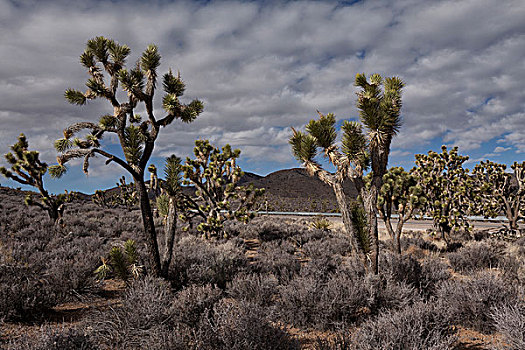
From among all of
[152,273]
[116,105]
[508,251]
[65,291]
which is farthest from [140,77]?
[508,251]

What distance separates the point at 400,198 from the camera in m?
10.9

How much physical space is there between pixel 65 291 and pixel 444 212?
15.3 metres

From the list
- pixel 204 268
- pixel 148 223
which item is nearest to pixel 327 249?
pixel 204 268

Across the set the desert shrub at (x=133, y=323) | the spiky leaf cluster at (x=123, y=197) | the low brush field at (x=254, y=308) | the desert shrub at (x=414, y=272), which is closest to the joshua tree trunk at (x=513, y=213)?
the low brush field at (x=254, y=308)

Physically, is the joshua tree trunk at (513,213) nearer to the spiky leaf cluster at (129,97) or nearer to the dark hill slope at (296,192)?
the spiky leaf cluster at (129,97)

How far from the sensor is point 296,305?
18.0 feet

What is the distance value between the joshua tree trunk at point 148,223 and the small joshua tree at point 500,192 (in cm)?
1819

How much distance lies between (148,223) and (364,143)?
5106mm

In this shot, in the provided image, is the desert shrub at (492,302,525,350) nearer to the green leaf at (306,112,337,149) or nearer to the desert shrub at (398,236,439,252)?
the green leaf at (306,112,337,149)

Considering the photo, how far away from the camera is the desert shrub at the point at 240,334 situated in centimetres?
350

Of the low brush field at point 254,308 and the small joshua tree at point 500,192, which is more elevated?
the small joshua tree at point 500,192

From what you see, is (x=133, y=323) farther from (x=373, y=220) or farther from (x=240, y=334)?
(x=373, y=220)

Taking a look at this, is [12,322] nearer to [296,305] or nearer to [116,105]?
[116,105]

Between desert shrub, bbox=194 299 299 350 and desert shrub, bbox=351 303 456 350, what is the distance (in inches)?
35.1
